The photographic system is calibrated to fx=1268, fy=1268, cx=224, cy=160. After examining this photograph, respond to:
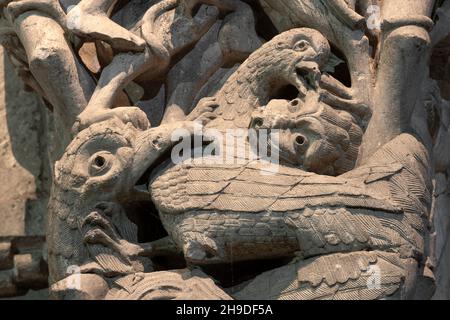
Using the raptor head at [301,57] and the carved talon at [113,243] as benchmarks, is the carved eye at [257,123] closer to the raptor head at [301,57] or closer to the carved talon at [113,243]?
the raptor head at [301,57]

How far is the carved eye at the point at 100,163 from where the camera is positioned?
8.36 feet

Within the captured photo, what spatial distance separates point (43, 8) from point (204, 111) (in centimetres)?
44

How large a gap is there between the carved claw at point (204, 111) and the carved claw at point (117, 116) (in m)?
0.10

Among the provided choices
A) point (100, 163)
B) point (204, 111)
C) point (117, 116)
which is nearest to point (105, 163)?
point (100, 163)

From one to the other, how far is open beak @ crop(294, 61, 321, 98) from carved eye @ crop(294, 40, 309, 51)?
0.04m

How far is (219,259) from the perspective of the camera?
2.47 m

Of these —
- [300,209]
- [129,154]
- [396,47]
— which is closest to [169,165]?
[129,154]

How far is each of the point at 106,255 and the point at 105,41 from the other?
49 centimetres

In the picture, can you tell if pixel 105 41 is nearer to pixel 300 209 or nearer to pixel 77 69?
pixel 77 69

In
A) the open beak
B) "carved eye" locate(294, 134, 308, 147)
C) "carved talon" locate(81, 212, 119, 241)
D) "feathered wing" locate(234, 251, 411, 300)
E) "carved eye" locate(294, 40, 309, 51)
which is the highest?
"carved eye" locate(294, 40, 309, 51)

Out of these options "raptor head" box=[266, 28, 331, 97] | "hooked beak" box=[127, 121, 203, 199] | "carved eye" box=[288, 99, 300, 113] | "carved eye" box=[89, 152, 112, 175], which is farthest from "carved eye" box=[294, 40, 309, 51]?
"carved eye" box=[89, 152, 112, 175]

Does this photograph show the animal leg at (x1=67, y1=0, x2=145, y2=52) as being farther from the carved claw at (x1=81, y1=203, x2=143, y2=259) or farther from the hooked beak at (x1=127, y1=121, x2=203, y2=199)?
the carved claw at (x1=81, y1=203, x2=143, y2=259)

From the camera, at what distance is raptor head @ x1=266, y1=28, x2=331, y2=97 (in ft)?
8.58

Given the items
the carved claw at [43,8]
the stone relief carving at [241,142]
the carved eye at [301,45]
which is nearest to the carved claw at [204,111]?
the stone relief carving at [241,142]
